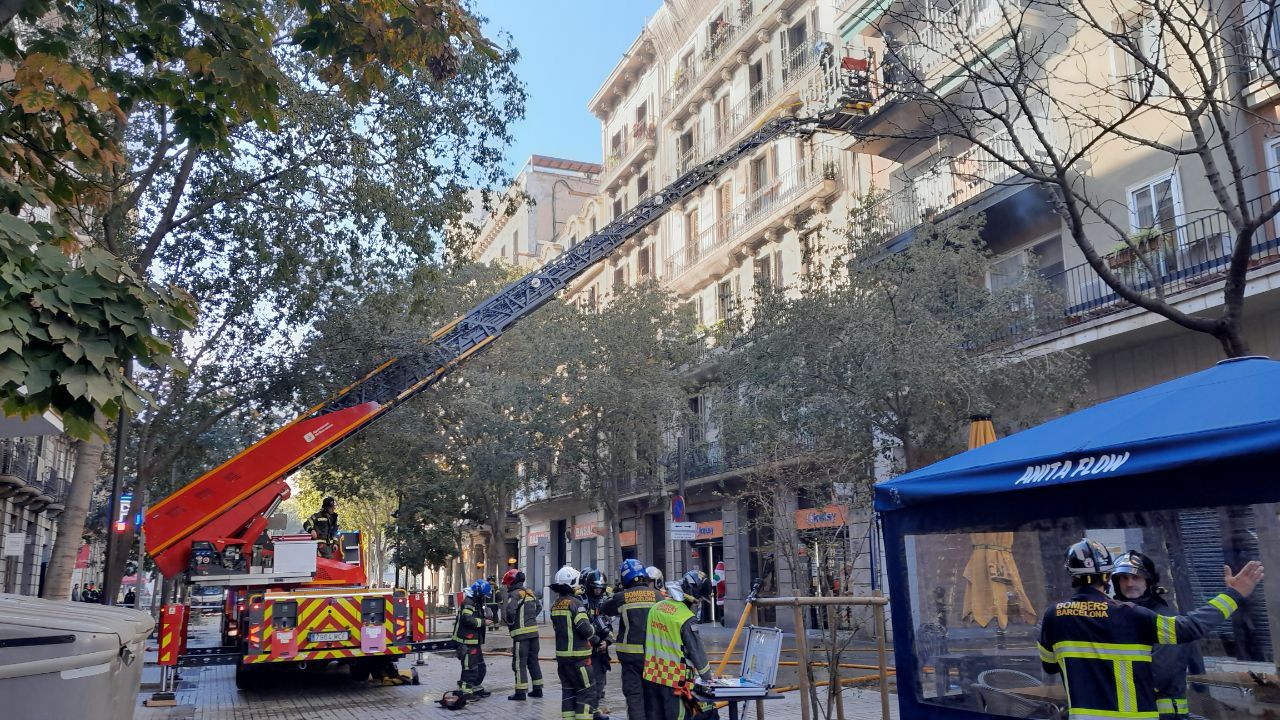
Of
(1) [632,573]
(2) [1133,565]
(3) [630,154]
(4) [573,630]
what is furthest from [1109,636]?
(3) [630,154]

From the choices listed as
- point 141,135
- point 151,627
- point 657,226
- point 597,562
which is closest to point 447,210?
point 141,135

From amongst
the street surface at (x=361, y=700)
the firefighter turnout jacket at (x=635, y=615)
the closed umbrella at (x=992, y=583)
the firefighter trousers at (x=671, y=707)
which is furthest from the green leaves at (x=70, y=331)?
the street surface at (x=361, y=700)

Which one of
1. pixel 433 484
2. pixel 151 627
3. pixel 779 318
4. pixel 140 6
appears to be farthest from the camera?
pixel 433 484

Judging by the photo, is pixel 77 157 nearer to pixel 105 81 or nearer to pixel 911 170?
pixel 105 81

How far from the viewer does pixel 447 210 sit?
15062mm

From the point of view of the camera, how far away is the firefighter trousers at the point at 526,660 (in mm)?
12945

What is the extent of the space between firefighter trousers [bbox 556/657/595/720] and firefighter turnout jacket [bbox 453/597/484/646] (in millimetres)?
3427

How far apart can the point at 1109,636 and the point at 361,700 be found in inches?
437

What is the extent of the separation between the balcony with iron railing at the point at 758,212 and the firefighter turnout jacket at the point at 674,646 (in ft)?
61.8

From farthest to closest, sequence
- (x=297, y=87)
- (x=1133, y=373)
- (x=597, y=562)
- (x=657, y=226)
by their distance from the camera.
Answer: (x=597, y=562)
(x=657, y=226)
(x=1133, y=373)
(x=297, y=87)

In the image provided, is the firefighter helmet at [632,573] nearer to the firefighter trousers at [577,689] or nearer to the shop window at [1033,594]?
the firefighter trousers at [577,689]

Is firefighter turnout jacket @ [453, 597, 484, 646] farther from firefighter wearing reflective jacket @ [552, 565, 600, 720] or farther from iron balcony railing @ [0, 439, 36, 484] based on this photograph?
iron balcony railing @ [0, 439, 36, 484]

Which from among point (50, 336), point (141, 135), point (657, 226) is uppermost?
point (657, 226)

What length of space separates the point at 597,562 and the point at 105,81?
102 ft
